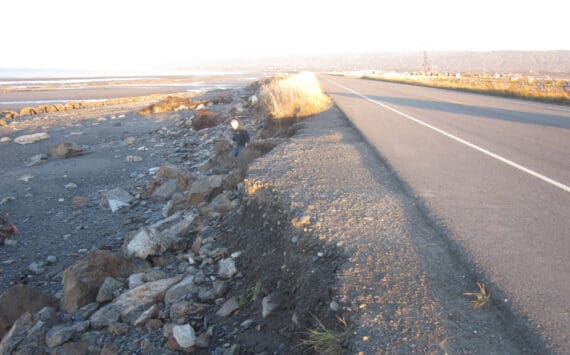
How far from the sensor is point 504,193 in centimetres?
493

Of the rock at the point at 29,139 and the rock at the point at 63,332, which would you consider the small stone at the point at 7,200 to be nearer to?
the rock at the point at 63,332

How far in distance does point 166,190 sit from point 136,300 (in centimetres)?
456

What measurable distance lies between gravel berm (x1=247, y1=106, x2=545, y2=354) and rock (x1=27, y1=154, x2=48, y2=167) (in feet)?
33.1

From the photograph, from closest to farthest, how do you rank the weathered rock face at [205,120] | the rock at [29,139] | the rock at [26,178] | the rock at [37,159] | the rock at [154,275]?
1. the rock at [154,275]
2. the rock at [26,178]
3. the rock at [37,159]
4. the weathered rock face at [205,120]
5. the rock at [29,139]

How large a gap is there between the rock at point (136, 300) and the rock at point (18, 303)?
100 centimetres

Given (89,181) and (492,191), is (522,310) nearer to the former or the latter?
(492,191)

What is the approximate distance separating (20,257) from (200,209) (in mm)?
3098

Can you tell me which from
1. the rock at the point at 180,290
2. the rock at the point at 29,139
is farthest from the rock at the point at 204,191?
the rock at the point at 29,139

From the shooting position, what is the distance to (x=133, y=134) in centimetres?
1786

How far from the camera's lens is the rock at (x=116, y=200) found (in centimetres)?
849

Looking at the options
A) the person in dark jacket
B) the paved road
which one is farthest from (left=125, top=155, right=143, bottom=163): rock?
the paved road

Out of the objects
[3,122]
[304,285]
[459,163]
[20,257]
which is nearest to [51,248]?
[20,257]

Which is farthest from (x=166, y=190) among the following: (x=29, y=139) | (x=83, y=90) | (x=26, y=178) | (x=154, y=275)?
(x=83, y=90)

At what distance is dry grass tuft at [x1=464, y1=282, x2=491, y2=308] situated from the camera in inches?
111
